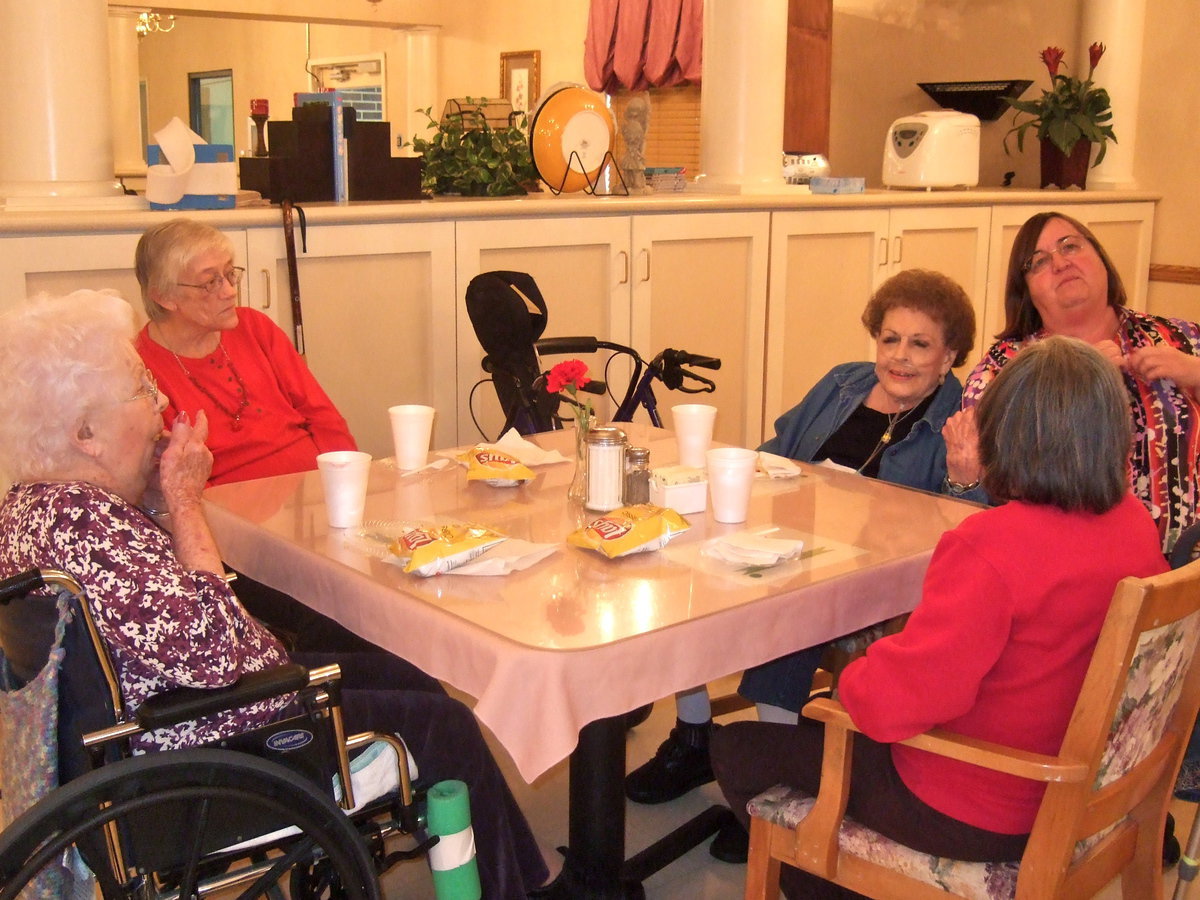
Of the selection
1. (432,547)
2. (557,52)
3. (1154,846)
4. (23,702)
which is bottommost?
(1154,846)

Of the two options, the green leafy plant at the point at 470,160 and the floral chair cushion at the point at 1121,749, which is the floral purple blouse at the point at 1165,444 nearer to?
the floral chair cushion at the point at 1121,749

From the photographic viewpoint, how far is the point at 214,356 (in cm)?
280

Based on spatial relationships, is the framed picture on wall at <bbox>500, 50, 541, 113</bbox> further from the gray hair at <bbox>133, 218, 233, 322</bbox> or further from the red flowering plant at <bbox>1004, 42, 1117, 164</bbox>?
the gray hair at <bbox>133, 218, 233, 322</bbox>

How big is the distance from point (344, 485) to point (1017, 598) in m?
1.05

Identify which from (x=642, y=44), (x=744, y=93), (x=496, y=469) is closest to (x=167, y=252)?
(x=496, y=469)

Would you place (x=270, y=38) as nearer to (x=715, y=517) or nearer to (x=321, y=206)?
(x=321, y=206)

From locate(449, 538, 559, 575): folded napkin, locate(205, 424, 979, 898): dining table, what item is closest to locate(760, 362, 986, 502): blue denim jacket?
locate(205, 424, 979, 898): dining table

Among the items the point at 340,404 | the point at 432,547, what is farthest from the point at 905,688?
the point at 340,404

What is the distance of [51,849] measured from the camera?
146 cm

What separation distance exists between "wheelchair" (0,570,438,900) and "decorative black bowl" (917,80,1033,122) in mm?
4797

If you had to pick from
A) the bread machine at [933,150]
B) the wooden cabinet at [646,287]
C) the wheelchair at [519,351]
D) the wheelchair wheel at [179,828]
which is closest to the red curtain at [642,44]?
the bread machine at [933,150]

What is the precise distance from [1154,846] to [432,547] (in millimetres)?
1077

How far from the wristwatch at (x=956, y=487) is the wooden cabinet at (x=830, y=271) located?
2.11 meters

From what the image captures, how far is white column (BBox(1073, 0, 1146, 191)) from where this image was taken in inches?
219
